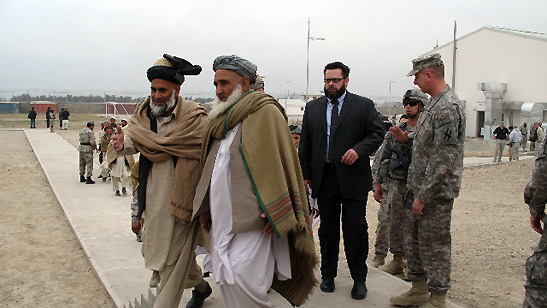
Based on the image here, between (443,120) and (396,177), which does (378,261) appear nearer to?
(396,177)

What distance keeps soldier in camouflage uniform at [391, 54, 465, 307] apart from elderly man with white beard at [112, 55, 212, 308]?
1.74 meters

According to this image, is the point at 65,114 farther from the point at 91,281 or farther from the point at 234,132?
the point at 234,132

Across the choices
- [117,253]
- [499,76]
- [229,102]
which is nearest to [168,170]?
[229,102]

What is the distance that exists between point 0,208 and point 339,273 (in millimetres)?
8006

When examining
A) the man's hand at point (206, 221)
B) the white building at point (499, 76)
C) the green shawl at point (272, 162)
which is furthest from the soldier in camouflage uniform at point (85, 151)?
the white building at point (499, 76)

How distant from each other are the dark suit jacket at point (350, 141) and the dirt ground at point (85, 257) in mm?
1641

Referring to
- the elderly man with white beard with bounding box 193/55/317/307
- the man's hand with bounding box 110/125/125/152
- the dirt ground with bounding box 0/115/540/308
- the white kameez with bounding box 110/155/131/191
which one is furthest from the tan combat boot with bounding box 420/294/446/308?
the white kameez with bounding box 110/155/131/191

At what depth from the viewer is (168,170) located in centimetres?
362

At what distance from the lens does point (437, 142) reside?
3.63m

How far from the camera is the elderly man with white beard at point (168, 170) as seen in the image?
353cm

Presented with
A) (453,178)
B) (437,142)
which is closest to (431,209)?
(453,178)

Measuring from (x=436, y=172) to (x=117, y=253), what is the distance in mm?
4532

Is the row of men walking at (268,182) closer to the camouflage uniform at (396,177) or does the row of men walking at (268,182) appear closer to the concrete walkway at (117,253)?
the concrete walkway at (117,253)

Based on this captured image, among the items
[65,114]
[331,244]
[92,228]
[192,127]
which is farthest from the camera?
[65,114]
